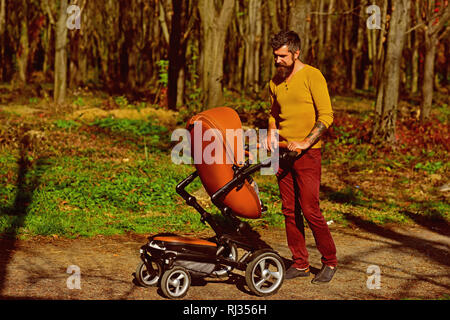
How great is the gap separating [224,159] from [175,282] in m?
1.08

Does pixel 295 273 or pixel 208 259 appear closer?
pixel 208 259

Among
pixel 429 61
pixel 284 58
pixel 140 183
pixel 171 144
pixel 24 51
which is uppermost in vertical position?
pixel 284 58

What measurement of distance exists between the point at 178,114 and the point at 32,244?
34.1 ft

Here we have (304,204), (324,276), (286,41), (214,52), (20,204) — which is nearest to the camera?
(286,41)

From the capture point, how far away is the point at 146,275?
18.5ft

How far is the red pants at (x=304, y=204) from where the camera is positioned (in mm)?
5691

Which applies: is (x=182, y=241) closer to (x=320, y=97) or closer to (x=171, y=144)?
(x=320, y=97)

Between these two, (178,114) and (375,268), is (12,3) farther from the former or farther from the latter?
(375,268)

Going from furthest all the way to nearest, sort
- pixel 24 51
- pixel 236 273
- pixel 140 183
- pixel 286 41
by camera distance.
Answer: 1. pixel 24 51
2. pixel 140 183
3. pixel 236 273
4. pixel 286 41

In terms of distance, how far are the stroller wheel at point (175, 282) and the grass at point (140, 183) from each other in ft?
8.51

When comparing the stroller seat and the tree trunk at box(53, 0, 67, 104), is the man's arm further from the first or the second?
the tree trunk at box(53, 0, 67, 104)

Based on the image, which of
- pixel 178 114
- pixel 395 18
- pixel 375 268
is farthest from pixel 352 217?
pixel 178 114

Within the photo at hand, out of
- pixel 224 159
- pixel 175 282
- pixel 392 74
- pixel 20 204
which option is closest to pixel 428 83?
pixel 392 74

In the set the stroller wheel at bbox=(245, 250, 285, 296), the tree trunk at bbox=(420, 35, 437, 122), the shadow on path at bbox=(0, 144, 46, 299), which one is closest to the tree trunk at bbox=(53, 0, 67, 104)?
the shadow on path at bbox=(0, 144, 46, 299)
